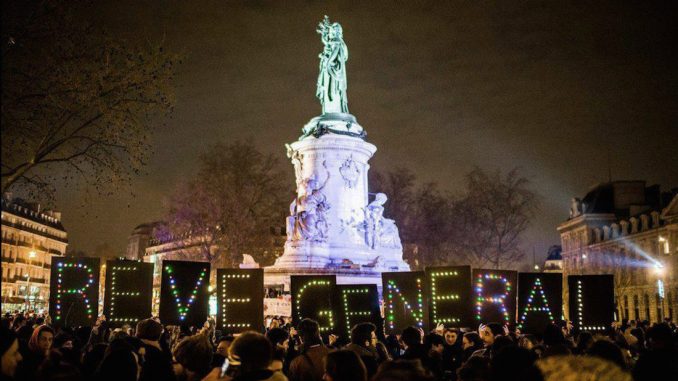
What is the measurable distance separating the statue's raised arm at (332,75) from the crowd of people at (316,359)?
2292 centimetres

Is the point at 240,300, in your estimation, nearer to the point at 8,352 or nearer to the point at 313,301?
the point at 313,301

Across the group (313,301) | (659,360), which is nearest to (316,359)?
(659,360)

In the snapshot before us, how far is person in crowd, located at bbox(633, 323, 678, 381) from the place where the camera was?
23.2ft

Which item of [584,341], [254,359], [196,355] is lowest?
[584,341]

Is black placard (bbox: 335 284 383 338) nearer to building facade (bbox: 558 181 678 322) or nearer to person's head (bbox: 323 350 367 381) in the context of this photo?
person's head (bbox: 323 350 367 381)

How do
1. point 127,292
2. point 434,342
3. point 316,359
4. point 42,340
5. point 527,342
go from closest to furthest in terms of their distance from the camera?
point 316,359
point 42,340
point 434,342
point 527,342
point 127,292

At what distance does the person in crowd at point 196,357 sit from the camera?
22.0ft

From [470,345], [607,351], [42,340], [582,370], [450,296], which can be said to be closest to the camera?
[582,370]

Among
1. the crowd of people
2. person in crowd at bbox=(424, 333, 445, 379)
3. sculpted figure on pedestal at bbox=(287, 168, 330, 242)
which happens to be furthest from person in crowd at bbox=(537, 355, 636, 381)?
sculpted figure on pedestal at bbox=(287, 168, 330, 242)

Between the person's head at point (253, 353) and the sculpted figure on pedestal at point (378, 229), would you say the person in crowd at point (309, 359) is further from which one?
the sculpted figure on pedestal at point (378, 229)

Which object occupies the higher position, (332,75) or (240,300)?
(332,75)

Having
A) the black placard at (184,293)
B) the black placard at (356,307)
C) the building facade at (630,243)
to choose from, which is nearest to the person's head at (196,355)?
the black placard at (184,293)

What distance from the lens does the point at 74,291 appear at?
12023mm

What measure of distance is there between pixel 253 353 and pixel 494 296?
27.5 feet
